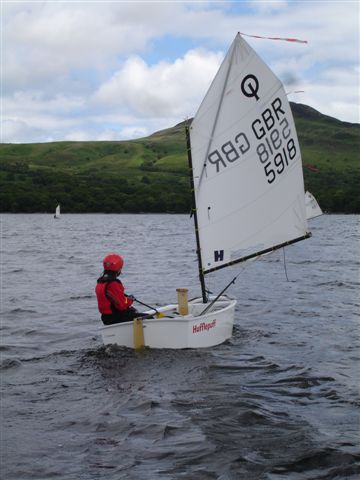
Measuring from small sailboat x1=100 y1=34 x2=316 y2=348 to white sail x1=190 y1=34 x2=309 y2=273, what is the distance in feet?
0.07

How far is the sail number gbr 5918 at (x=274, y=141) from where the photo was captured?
14.7 metres

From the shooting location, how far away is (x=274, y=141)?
14914 millimetres

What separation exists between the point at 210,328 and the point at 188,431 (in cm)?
476

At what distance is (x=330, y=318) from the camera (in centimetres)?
1936

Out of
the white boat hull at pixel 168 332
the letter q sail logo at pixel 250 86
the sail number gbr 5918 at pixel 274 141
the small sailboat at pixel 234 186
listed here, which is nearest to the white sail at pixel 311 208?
the small sailboat at pixel 234 186

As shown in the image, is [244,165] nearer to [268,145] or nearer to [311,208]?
[268,145]

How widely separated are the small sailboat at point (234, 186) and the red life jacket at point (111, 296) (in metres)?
0.43

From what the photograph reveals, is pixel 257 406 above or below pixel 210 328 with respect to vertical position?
below

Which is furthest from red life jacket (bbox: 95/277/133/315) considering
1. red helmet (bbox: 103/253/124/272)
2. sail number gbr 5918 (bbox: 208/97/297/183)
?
sail number gbr 5918 (bbox: 208/97/297/183)

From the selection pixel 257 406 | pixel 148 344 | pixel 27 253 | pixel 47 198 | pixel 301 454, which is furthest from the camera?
pixel 47 198

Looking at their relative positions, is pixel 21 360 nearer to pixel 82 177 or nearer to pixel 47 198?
pixel 47 198

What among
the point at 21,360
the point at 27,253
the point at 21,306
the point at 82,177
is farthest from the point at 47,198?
the point at 21,360

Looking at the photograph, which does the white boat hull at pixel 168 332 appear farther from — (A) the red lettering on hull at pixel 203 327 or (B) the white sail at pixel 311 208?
(B) the white sail at pixel 311 208

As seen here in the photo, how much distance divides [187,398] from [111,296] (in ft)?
10.3
